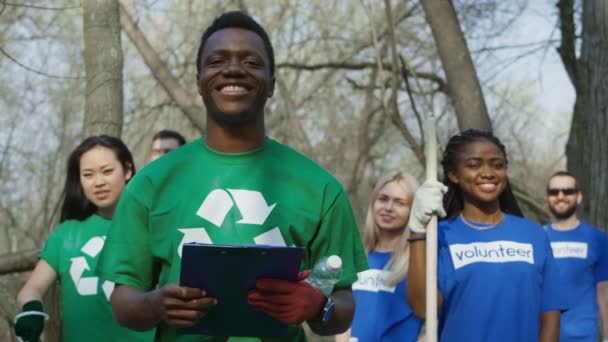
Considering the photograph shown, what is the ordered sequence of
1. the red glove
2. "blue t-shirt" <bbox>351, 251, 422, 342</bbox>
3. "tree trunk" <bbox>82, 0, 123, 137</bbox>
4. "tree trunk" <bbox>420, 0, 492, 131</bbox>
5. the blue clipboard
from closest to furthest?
1. the blue clipboard
2. the red glove
3. "blue t-shirt" <bbox>351, 251, 422, 342</bbox>
4. "tree trunk" <bbox>82, 0, 123, 137</bbox>
5. "tree trunk" <bbox>420, 0, 492, 131</bbox>

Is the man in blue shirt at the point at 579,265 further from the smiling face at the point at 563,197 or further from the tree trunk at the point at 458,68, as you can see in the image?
the tree trunk at the point at 458,68

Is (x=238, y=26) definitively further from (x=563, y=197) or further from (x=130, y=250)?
(x=563, y=197)

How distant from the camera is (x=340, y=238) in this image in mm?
3135

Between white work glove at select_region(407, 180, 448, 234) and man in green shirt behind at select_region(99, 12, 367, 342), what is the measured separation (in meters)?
1.84

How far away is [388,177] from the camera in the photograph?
701 cm

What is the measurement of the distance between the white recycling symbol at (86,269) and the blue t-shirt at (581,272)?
428cm

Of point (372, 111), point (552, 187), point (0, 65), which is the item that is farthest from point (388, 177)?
point (372, 111)

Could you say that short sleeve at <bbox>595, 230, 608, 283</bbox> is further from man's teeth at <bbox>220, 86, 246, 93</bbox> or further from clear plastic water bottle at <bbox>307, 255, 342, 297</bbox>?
man's teeth at <bbox>220, 86, 246, 93</bbox>

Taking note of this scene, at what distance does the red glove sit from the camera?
2.76 meters

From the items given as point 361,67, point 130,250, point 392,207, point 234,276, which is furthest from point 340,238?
point 361,67

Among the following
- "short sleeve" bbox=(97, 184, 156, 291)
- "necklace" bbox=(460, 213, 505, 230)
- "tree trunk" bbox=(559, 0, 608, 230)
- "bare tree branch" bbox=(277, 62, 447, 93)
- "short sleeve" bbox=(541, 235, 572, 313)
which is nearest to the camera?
"short sleeve" bbox=(97, 184, 156, 291)

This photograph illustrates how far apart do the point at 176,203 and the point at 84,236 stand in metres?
2.72

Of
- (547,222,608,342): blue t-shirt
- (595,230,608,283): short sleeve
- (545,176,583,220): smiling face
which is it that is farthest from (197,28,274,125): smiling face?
(545,176,583,220): smiling face

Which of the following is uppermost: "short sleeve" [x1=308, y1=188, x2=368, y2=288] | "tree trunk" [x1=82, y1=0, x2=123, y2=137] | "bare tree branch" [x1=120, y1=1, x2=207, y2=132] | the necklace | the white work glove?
"bare tree branch" [x1=120, y1=1, x2=207, y2=132]
